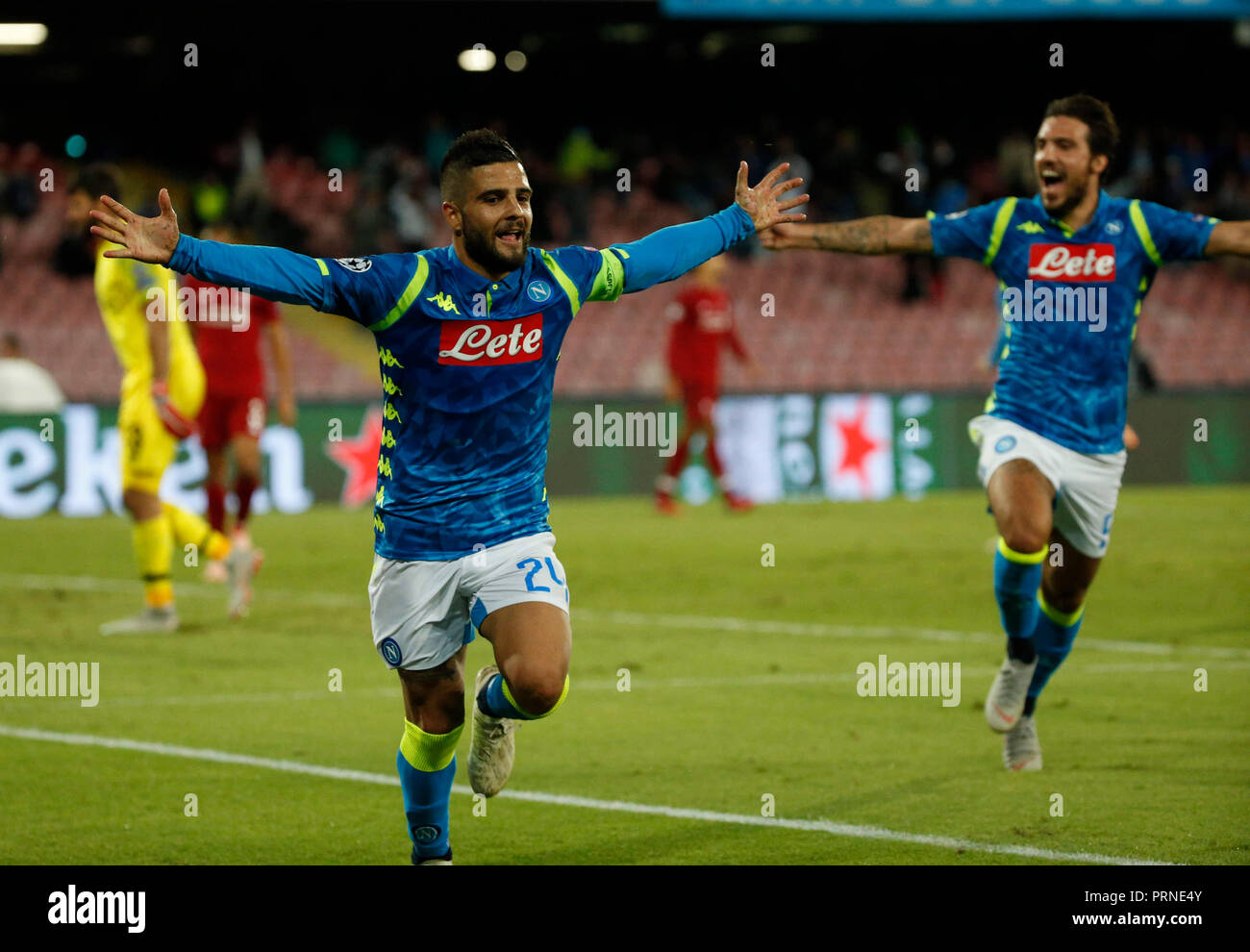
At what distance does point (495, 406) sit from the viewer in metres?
5.31

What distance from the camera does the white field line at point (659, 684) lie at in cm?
855

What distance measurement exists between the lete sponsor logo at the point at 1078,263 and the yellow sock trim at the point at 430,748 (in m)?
3.16

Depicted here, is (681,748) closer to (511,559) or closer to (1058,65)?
(511,559)

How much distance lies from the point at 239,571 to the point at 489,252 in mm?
6372

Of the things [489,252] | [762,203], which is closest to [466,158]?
[489,252]

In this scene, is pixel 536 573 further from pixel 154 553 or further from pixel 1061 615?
pixel 154 553

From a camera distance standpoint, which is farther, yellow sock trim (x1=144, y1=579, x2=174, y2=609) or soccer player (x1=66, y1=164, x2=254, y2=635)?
yellow sock trim (x1=144, y1=579, x2=174, y2=609)

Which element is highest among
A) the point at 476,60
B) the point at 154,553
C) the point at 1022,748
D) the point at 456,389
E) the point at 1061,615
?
the point at 476,60

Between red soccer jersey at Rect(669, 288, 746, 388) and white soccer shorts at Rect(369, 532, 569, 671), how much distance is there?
12999 millimetres

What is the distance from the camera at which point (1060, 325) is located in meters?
7.09

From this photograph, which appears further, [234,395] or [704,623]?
[234,395]

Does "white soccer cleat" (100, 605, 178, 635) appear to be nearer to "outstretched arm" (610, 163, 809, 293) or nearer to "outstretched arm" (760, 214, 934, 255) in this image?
"outstretched arm" (760, 214, 934, 255)

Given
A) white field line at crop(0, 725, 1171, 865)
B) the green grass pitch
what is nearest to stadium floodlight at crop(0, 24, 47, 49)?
the green grass pitch

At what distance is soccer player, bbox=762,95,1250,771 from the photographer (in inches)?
274
